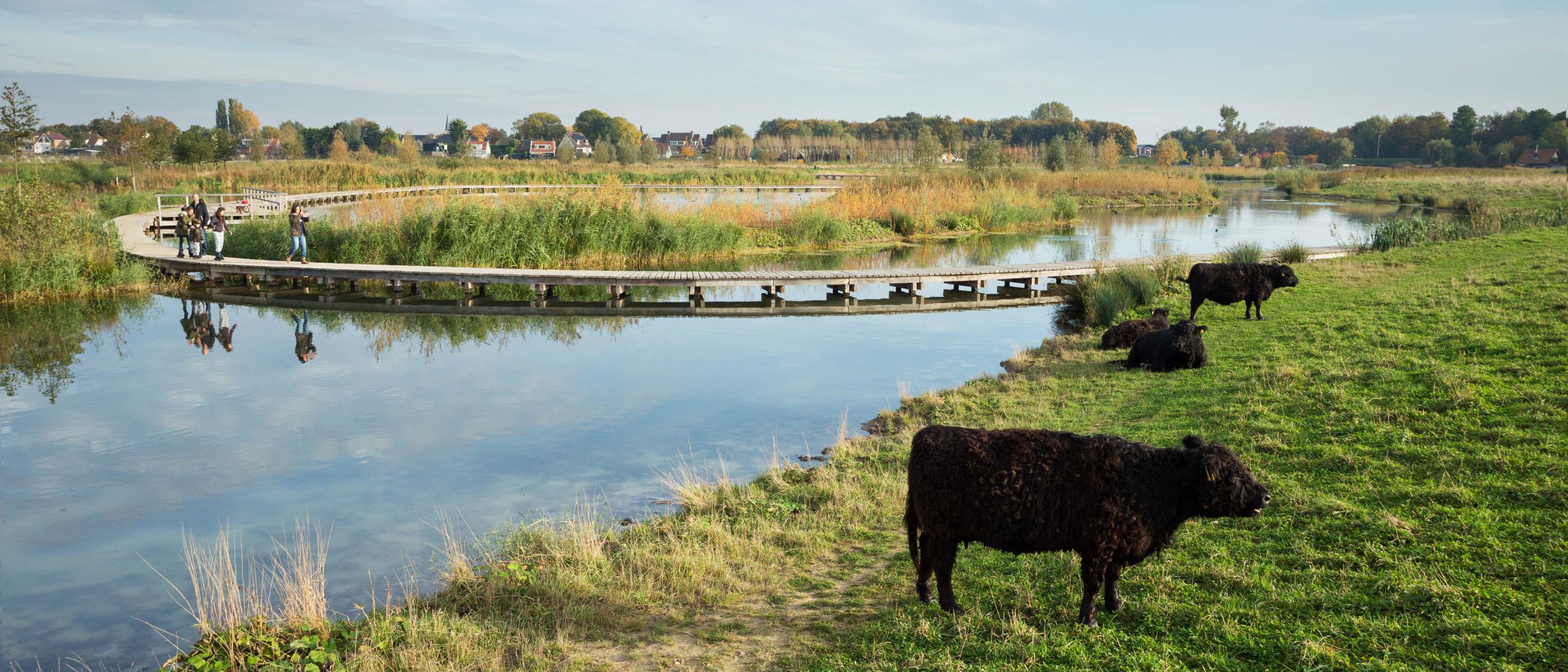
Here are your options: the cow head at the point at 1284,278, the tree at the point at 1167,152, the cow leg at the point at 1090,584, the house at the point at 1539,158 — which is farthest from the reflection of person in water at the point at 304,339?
the house at the point at 1539,158

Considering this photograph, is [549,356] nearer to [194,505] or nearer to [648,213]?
[194,505]

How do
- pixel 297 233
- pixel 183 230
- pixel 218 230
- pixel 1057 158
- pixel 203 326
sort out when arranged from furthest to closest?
pixel 1057 158 < pixel 218 230 < pixel 183 230 < pixel 297 233 < pixel 203 326

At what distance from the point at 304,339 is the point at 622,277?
19.7 feet

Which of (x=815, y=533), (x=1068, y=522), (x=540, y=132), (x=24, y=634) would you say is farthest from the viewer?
(x=540, y=132)

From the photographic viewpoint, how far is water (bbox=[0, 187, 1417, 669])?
7.45m

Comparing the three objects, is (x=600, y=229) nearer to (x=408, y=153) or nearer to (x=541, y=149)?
(x=408, y=153)

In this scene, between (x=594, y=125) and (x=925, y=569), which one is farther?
(x=594, y=125)

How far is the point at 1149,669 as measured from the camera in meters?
4.37

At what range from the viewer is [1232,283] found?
13836mm

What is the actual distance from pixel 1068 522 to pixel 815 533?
2456 mm

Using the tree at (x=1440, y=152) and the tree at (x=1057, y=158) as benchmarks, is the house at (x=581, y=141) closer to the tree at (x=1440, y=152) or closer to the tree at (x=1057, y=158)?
the tree at (x=1057, y=158)

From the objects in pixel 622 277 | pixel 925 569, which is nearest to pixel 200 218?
pixel 622 277

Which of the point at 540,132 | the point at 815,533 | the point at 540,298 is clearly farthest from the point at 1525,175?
the point at 540,132

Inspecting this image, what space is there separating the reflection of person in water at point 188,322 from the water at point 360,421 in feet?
0.42
